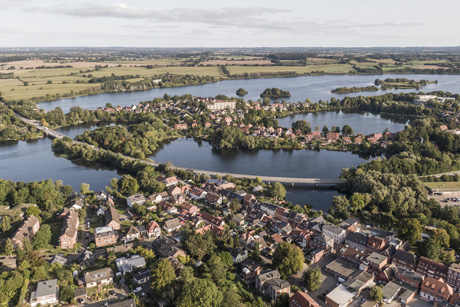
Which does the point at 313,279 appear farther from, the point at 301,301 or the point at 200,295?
the point at 200,295

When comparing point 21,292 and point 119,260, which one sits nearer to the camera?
point 21,292

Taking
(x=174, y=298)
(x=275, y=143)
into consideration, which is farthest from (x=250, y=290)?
(x=275, y=143)

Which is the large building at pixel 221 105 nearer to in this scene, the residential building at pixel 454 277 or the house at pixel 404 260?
the house at pixel 404 260

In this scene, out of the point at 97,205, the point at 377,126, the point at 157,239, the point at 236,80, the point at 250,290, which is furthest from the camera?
the point at 236,80

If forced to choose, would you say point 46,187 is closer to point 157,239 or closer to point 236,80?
point 157,239

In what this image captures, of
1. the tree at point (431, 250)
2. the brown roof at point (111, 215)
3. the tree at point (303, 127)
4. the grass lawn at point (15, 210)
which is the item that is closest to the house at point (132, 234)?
the brown roof at point (111, 215)
